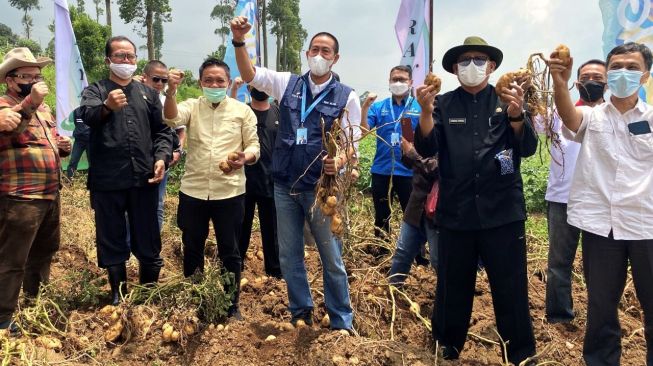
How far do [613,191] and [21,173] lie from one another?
348cm

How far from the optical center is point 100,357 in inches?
114

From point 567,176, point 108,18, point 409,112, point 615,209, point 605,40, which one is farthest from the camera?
point 108,18

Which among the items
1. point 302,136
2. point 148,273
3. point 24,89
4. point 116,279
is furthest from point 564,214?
point 24,89

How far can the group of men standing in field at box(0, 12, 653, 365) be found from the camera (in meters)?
2.49

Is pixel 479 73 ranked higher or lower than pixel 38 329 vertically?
higher

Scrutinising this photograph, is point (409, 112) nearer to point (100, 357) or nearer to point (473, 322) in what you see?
point (473, 322)

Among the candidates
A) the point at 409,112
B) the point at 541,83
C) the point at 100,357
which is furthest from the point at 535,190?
the point at 100,357

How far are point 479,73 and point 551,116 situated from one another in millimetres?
516

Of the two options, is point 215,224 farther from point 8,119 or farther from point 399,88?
point 399,88

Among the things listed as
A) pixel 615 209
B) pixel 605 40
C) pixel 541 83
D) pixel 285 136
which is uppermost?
pixel 605 40

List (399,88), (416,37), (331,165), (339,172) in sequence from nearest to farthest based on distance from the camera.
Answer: (331,165) < (339,172) < (399,88) < (416,37)

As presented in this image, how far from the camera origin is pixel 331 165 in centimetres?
274

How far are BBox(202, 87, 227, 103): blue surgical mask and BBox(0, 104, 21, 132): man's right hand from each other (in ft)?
3.70

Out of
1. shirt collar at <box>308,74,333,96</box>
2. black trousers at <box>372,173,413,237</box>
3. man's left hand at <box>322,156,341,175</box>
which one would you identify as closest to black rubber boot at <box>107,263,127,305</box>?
man's left hand at <box>322,156,341,175</box>
